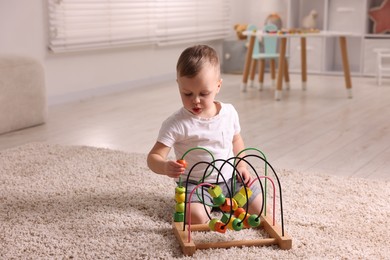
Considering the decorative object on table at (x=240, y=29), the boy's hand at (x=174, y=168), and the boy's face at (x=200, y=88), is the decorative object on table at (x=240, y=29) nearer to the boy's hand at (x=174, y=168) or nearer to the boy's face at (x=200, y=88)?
the boy's face at (x=200, y=88)

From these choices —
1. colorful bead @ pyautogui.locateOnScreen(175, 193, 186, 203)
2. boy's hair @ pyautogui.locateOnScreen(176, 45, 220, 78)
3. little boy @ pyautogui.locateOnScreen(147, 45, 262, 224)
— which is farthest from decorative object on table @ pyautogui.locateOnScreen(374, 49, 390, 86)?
colorful bead @ pyautogui.locateOnScreen(175, 193, 186, 203)

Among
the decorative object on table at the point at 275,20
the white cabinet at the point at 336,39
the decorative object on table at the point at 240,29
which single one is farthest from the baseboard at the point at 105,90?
the white cabinet at the point at 336,39

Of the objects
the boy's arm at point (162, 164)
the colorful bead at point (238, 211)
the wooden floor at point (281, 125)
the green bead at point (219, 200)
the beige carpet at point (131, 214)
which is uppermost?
the boy's arm at point (162, 164)

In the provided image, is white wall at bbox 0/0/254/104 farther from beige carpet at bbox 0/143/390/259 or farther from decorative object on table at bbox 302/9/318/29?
beige carpet at bbox 0/143/390/259

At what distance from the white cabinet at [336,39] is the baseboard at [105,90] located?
1.33 meters

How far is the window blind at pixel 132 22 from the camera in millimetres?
3830

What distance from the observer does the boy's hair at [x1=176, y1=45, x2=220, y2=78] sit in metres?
1.53

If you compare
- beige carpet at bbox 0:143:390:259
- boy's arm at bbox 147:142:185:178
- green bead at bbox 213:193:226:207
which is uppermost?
boy's arm at bbox 147:142:185:178

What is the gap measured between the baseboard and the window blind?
0.99 ft

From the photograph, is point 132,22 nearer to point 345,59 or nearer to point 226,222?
point 345,59

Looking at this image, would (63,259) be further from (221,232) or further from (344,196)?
(344,196)

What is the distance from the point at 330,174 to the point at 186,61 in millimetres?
899

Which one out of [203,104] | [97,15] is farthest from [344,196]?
[97,15]

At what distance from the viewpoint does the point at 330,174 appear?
218 cm
